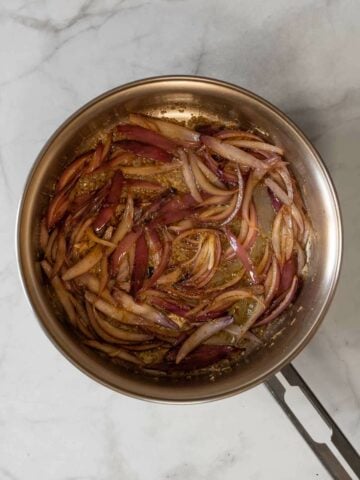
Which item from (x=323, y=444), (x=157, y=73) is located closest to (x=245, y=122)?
(x=157, y=73)

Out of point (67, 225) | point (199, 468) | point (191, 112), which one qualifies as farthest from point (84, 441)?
point (191, 112)

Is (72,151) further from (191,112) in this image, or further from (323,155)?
(323,155)

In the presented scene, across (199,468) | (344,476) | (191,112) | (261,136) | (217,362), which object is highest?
(191,112)

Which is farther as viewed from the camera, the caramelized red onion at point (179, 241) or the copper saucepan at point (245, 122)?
the caramelized red onion at point (179, 241)

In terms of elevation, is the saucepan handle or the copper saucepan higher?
the copper saucepan

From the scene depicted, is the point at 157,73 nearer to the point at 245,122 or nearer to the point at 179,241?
the point at 245,122
